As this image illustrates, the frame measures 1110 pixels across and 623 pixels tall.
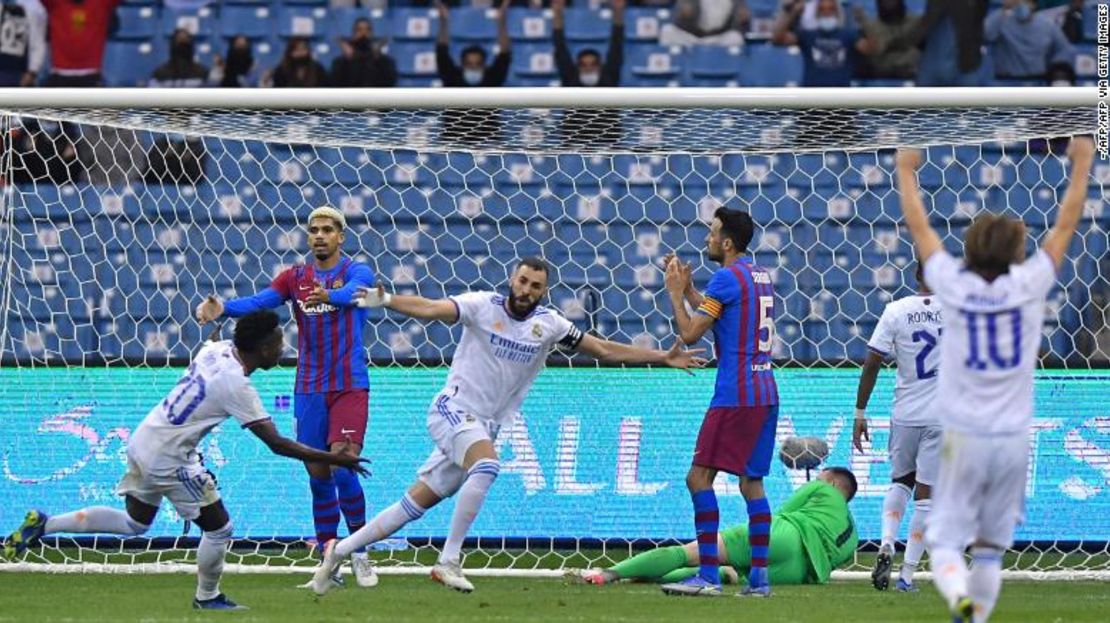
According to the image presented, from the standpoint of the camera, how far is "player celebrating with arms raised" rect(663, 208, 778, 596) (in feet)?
32.5

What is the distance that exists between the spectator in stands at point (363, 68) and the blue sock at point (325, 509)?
6.97 metres

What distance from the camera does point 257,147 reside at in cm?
1552

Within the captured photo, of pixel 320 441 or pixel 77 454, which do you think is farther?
pixel 77 454

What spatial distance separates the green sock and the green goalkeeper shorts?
0.90 feet

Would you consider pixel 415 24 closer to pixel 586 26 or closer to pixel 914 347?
pixel 586 26

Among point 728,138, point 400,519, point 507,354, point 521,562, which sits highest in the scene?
point 728,138

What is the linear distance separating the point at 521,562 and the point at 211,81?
288 inches

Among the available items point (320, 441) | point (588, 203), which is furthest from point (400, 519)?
point (588, 203)

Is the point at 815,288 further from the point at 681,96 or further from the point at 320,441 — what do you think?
the point at 320,441

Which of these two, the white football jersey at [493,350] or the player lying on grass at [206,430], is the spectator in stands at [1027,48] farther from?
the player lying on grass at [206,430]

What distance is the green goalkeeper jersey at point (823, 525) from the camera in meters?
10.7

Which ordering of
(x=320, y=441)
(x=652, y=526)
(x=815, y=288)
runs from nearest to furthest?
1. (x=320, y=441)
2. (x=652, y=526)
3. (x=815, y=288)

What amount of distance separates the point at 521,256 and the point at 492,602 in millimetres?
5407

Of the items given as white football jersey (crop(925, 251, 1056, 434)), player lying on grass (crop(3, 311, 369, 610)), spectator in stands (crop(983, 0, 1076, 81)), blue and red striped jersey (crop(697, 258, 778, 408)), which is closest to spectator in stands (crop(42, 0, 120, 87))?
spectator in stands (crop(983, 0, 1076, 81))
